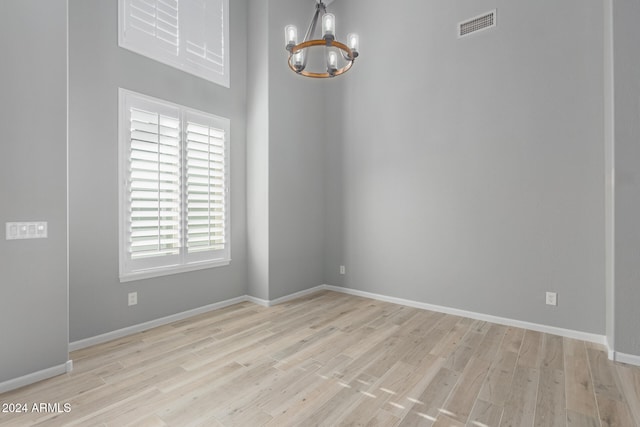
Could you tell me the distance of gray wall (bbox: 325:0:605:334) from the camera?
307cm

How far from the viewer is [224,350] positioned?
2850 millimetres

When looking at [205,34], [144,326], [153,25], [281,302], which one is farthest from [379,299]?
[153,25]

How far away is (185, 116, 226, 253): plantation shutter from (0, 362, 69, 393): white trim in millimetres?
1522

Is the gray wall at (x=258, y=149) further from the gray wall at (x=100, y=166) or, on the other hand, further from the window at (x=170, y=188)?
the gray wall at (x=100, y=166)

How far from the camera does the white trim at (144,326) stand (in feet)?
9.38

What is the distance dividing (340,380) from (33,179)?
2.64 metres

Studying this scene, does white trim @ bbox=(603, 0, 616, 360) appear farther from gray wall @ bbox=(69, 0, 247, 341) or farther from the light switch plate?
the light switch plate

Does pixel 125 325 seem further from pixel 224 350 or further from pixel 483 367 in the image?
pixel 483 367

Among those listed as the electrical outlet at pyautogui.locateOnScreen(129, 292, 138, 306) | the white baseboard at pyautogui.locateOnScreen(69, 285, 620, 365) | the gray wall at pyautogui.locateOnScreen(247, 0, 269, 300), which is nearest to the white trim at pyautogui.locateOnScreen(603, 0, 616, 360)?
the white baseboard at pyautogui.locateOnScreen(69, 285, 620, 365)

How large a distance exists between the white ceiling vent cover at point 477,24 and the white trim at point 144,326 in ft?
14.0

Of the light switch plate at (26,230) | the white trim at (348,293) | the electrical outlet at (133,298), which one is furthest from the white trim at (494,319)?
the light switch plate at (26,230)

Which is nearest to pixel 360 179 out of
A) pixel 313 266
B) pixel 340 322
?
pixel 313 266

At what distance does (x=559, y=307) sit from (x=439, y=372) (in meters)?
1.64

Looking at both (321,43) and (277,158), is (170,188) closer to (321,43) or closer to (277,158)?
(277,158)
